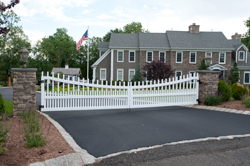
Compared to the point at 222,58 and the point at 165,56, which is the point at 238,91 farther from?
the point at 222,58

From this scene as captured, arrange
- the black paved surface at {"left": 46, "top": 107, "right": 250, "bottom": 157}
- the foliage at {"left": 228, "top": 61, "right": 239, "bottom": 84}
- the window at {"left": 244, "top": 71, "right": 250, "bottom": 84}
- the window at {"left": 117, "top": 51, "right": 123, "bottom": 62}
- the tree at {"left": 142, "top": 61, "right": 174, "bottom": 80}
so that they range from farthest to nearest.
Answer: the window at {"left": 244, "top": 71, "right": 250, "bottom": 84} < the window at {"left": 117, "top": 51, "right": 123, "bottom": 62} < the foliage at {"left": 228, "top": 61, "right": 239, "bottom": 84} < the tree at {"left": 142, "top": 61, "right": 174, "bottom": 80} < the black paved surface at {"left": 46, "top": 107, "right": 250, "bottom": 157}

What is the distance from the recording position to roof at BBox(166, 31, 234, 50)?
2788 centimetres

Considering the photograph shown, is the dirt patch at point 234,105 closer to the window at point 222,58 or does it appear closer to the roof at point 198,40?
the roof at point 198,40

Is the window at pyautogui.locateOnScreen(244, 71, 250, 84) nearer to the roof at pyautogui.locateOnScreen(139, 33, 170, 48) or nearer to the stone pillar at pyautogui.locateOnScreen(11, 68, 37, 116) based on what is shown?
the roof at pyautogui.locateOnScreen(139, 33, 170, 48)

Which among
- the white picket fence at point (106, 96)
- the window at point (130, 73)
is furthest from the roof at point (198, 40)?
the white picket fence at point (106, 96)

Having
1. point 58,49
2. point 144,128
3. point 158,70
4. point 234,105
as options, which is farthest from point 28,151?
point 58,49

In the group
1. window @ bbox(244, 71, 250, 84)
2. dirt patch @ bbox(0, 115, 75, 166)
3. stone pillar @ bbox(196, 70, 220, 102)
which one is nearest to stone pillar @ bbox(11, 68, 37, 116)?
dirt patch @ bbox(0, 115, 75, 166)

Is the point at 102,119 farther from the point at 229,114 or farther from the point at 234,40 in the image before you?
the point at 234,40

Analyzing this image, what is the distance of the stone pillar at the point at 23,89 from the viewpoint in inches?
275

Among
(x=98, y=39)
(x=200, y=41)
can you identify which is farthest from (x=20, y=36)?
(x=200, y=41)

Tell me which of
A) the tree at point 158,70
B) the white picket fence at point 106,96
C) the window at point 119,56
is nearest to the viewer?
the white picket fence at point 106,96

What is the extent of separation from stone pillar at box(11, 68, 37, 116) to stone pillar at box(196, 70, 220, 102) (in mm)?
7283

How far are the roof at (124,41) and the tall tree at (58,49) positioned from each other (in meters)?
27.9

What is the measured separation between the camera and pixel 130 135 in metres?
5.29
